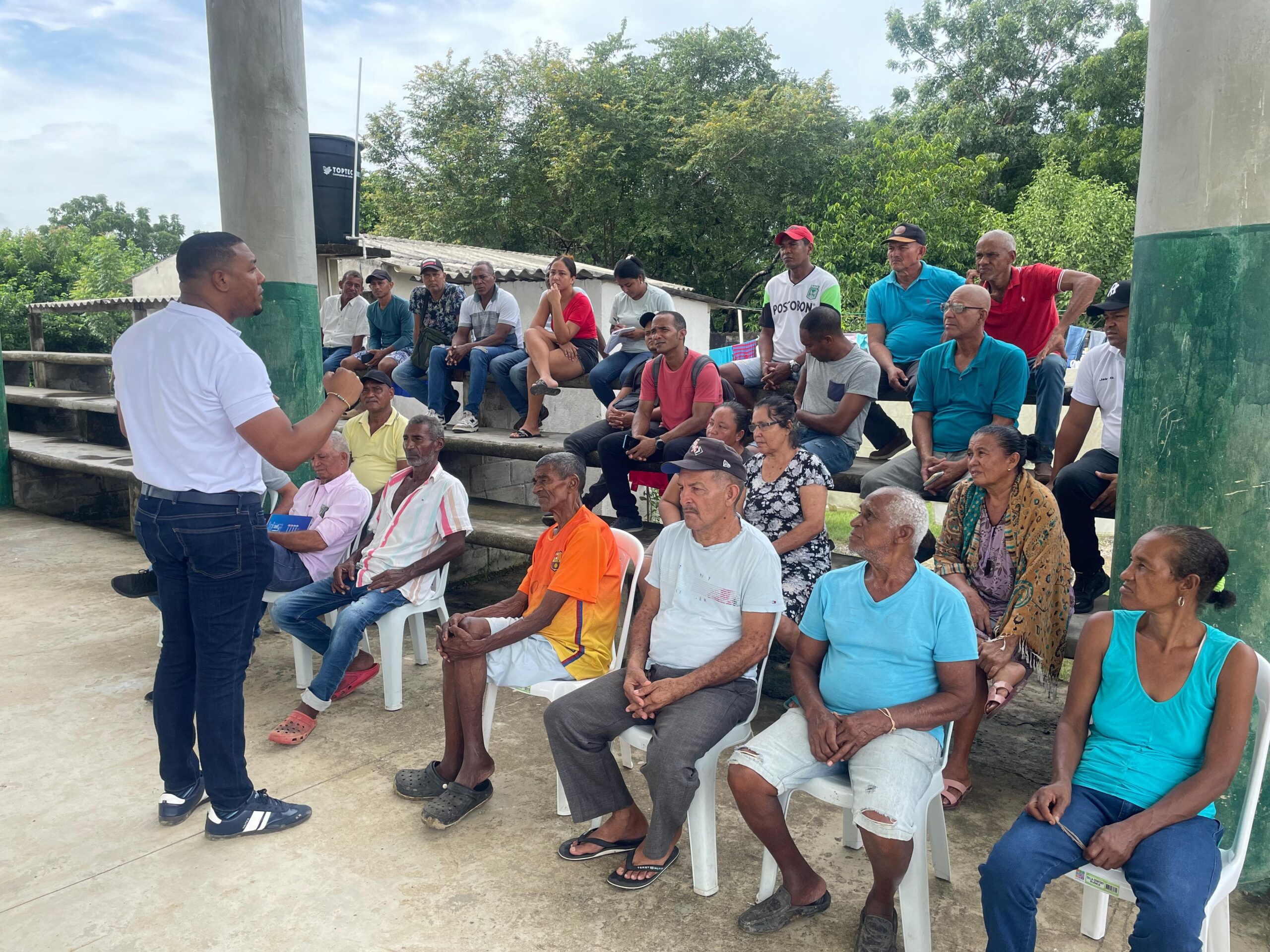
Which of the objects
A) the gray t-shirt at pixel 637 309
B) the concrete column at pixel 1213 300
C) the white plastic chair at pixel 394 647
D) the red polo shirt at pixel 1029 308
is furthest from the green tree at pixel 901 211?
the concrete column at pixel 1213 300

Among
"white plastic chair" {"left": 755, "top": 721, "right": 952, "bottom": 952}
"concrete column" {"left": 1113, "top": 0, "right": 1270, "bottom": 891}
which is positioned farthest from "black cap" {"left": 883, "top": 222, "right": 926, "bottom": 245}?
"white plastic chair" {"left": 755, "top": 721, "right": 952, "bottom": 952}

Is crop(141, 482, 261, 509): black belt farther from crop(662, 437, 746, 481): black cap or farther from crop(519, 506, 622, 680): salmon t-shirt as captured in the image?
crop(662, 437, 746, 481): black cap

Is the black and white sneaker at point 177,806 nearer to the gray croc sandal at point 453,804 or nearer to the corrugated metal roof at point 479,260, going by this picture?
the gray croc sandal at point 453,804

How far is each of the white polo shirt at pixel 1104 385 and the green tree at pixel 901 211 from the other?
1368 cm

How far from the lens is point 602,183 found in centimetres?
2317

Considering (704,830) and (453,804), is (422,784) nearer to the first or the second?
(453,804)

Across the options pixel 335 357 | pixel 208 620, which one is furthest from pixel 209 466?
pixel 335 357

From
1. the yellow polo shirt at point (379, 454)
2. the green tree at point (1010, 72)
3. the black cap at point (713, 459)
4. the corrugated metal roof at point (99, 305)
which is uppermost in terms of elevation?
the green tree at point (1010, 72)

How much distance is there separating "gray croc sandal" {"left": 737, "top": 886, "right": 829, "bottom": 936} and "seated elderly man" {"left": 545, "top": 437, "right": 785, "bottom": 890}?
36 cm

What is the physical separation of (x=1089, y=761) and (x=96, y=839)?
11.1ft

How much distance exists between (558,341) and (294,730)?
354 cm

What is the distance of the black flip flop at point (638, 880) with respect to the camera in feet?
10.0

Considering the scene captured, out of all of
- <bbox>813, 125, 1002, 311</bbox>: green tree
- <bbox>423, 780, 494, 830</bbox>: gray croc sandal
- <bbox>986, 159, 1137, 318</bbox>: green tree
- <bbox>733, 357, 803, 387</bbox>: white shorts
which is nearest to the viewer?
<bbox>423, 780, 494, 830</bbox>: gray croc sandal

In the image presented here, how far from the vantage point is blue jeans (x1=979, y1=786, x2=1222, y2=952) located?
7.20ft
